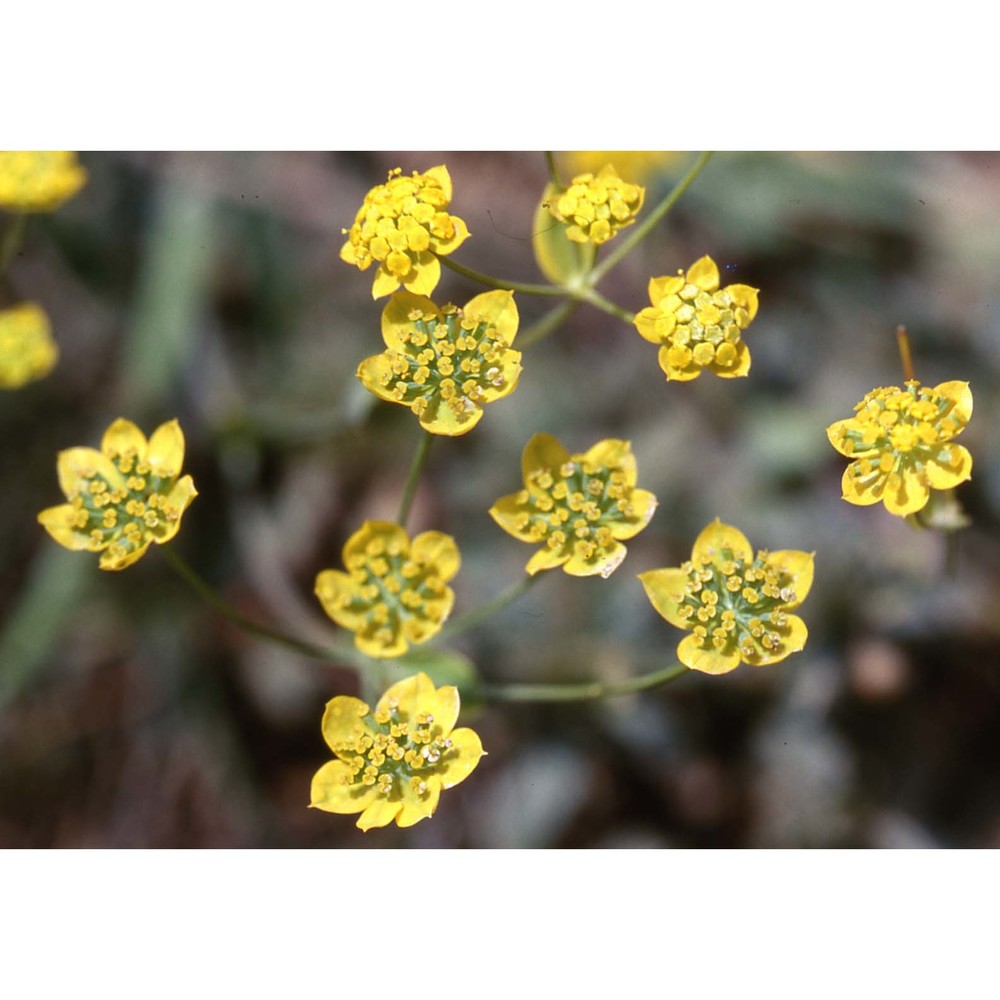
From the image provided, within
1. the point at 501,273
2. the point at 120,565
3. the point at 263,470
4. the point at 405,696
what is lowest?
the point at 405,696

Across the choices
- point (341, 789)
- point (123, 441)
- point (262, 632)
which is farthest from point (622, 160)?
point (341, 789)

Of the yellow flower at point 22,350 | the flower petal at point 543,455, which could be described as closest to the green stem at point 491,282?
the flower petal at point 543,455

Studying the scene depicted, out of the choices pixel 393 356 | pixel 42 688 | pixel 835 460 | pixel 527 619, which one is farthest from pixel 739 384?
pixel 42 688

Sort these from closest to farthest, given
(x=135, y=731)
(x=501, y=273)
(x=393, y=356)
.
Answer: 1. (x=393, y=356)
2. (x=135, y=731)
3. (x=501, y=273)

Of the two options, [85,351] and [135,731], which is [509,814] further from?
[85,351]

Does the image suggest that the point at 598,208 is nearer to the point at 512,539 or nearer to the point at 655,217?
the point at 655,217

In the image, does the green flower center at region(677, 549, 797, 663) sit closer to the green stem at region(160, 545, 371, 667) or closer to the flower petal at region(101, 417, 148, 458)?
the green stem at region(160, 545, 371, 667)

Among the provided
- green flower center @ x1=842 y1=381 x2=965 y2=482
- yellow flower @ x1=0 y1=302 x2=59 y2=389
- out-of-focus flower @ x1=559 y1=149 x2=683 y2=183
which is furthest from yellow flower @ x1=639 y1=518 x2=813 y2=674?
yellow flower @ x1=0 y1=302 x2=59 y2=389
